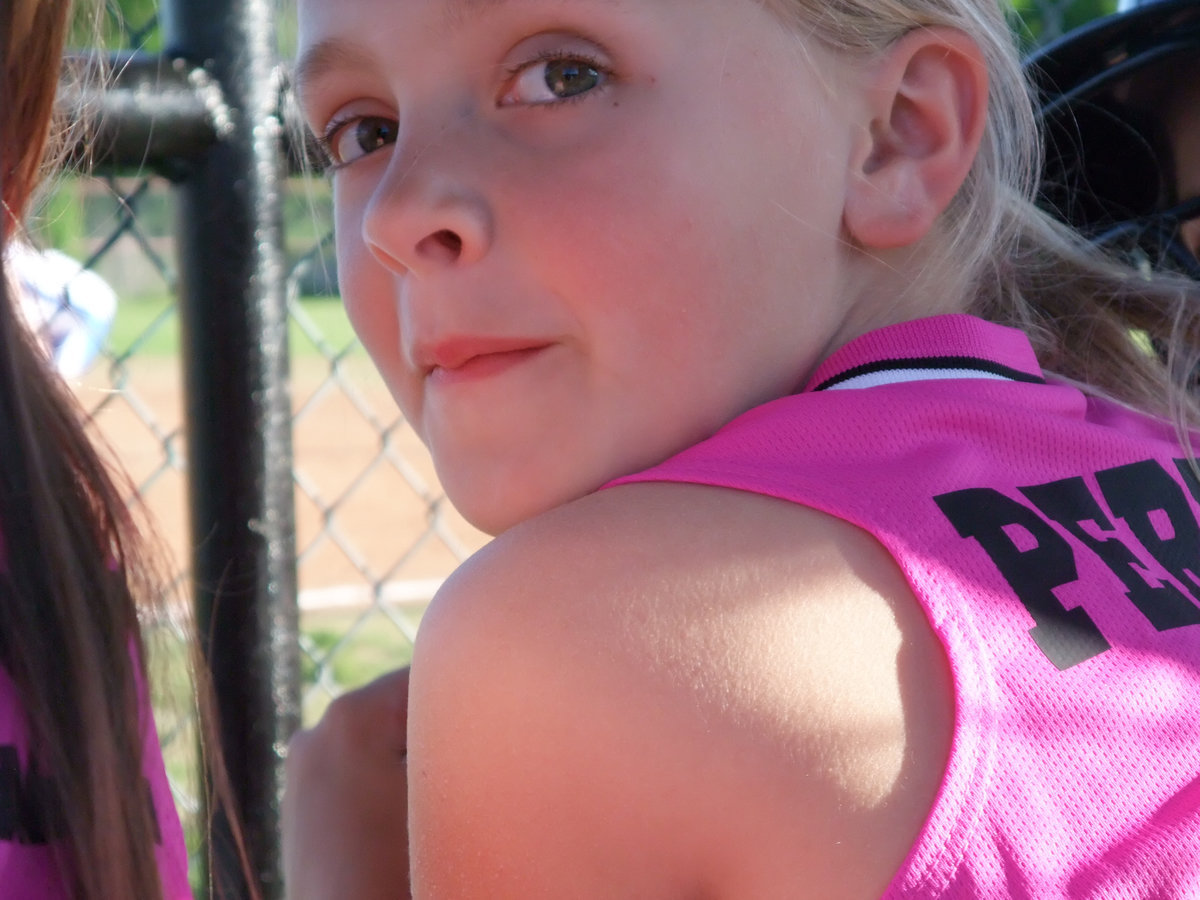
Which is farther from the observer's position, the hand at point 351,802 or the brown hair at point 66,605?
the hand at point 351,802

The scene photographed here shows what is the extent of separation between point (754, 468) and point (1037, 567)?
174 mm

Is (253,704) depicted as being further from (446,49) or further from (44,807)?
(446,49)

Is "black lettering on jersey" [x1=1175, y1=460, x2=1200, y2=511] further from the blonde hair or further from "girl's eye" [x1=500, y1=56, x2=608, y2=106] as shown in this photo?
"girl's eye" [x1=500, y1=56, x2=608, y2=106]

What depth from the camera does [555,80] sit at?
38.5 inches

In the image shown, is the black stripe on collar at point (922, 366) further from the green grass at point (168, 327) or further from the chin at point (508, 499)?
the green grass at point (168, 327)

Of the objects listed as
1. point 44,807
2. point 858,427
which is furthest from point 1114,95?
point 44,807

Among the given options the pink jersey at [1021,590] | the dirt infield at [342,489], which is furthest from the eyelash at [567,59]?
the dirt infield at [342,489]

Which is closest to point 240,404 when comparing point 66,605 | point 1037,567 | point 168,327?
point 66,605

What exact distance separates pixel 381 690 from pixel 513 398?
46 centimetres

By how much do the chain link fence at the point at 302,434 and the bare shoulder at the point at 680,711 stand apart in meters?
0.35

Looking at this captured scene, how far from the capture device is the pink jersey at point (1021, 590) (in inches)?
27.1

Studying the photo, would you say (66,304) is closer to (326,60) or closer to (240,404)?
(240,404)

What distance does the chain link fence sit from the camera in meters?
1.33

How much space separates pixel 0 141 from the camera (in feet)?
3.08
